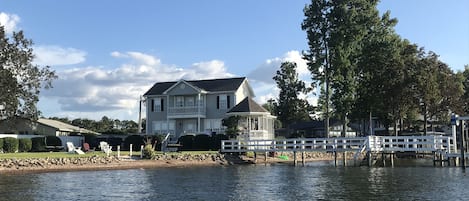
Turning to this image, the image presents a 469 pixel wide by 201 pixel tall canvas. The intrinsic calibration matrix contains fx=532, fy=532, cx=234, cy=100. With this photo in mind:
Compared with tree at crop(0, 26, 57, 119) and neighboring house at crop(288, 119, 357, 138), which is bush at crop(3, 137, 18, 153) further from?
neighboring house at crop(288, 119, 357, 138)

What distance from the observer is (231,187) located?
2439 cm

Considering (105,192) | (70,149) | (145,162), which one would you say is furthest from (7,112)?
(105,192)

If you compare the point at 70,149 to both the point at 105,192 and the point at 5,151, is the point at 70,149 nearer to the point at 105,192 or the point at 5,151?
the point at 5,151

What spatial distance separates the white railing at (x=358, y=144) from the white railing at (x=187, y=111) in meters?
10.7

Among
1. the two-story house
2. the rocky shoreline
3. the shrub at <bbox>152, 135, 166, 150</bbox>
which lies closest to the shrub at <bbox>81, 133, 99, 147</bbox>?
the shrub at <bbox>152, 135, 166, 150</bbox>

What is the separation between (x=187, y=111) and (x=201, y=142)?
333 inches

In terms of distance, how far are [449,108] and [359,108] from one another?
925cm

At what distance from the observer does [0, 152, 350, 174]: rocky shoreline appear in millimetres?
33000

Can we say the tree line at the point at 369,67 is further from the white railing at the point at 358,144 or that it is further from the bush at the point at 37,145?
the bush at the point at 37,145

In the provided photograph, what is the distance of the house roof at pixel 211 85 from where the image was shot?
57719 mm

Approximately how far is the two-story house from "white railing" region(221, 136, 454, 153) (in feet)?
29.9

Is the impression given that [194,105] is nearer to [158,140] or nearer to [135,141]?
[158,140]

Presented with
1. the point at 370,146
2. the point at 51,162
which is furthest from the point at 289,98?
the point at 51,162

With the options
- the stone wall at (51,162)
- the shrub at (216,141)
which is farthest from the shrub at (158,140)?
the stone wall at (51,162)
